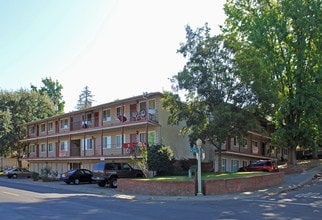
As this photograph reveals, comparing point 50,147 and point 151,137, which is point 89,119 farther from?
point 151,137

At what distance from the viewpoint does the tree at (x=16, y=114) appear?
5678cm

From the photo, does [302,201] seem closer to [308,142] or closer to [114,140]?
[308,142]

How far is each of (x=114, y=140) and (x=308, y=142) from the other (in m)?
19.7

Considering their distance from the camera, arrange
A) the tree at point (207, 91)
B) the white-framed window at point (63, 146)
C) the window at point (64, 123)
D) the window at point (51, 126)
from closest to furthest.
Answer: the tree at point (207, 91) < the white-framed window at point (63, 146) < the window at point (64, 123) < the window at point (51, 126)

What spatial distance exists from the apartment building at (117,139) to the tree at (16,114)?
3499 millimetres

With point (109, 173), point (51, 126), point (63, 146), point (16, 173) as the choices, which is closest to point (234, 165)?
point (109, 173)

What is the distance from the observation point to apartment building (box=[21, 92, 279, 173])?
Answer: 3497 centimetres

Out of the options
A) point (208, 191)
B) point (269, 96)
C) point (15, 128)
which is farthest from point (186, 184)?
point (15, 128)

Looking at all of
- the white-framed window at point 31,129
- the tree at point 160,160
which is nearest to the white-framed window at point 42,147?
the white-framed window at point 31,129

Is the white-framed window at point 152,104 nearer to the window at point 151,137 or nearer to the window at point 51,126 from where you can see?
the window at point 151,137

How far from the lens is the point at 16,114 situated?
199 feet

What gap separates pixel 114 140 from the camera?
39656 mm

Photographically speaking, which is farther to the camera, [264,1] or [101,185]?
[264,1]

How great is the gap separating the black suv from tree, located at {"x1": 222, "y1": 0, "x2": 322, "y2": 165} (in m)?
14.2
